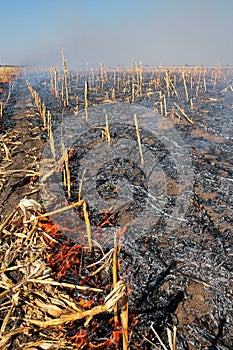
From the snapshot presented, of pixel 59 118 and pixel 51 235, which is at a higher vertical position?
pixel 59 118

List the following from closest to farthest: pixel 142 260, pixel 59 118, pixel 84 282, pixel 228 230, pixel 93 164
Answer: pixel 84 282, pixel 142 260, pixel 228 230, pixel 93 164, pixel 59 118

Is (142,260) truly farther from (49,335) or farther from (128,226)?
(49,335)

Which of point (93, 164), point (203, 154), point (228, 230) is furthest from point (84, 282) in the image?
point (203, 154)

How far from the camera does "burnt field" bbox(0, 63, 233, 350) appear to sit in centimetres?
229

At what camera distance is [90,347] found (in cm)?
→ 221

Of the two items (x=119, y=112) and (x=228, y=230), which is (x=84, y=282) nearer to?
(x=228, y=230)

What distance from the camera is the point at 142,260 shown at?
10.3 ft

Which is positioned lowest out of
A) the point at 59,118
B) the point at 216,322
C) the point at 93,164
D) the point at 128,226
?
the point at 216,322

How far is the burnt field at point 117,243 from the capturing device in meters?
2.29

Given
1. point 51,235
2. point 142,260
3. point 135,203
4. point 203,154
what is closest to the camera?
point 142,260

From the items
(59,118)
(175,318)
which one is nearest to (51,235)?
(175,318)

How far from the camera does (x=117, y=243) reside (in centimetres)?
342

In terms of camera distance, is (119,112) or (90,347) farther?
(119,112)

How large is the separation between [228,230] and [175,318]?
1.70m
